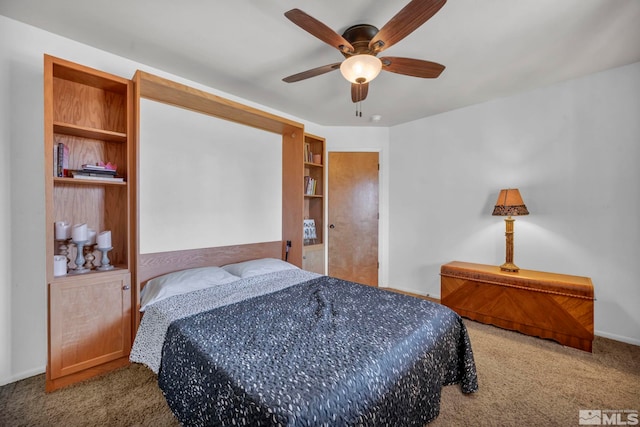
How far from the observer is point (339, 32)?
1.89 m

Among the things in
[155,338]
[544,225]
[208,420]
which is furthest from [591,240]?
[155,338]

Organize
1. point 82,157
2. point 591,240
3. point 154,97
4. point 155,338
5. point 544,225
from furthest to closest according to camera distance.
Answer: point 544,225 < point 591,240 < point 154,97 < point 82,157 < point 155,338

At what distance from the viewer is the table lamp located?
266 centimetres

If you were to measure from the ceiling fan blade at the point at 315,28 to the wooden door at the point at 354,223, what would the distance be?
247 cm

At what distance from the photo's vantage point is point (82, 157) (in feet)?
6.82

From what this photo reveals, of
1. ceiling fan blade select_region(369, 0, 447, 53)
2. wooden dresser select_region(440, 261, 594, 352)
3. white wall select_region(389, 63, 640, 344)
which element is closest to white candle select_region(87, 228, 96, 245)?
ceiling fan blade select_region(369, 0, 447, 53)

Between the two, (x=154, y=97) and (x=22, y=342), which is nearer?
(x=22, y=342)

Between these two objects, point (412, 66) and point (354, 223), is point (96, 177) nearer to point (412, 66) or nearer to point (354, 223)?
point (412, 66)

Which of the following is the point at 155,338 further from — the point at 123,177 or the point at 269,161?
the point at 269,161

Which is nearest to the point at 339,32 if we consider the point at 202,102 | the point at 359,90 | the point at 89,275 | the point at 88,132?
the point at 359,90

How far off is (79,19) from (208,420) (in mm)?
2560

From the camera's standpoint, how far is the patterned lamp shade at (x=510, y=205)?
265cm

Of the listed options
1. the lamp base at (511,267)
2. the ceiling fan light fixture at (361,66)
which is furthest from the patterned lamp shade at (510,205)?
the ceiling fan light fixture at (361,66)

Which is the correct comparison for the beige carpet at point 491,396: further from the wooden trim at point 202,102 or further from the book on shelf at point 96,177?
the wooden trim at point 202,102
